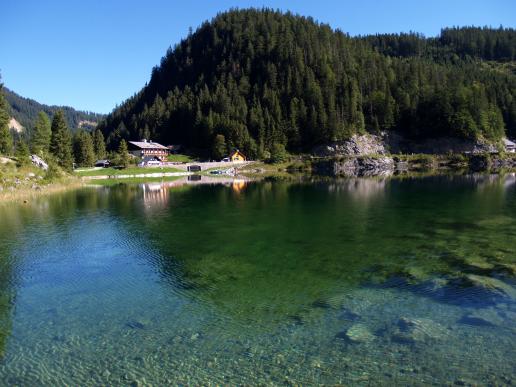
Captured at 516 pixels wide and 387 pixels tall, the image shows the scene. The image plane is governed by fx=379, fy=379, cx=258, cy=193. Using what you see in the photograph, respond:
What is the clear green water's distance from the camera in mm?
13742

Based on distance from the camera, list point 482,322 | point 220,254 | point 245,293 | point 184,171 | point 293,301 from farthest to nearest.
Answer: point 184,171
point 220,254
point 245,293
point 293,301
point 482,322

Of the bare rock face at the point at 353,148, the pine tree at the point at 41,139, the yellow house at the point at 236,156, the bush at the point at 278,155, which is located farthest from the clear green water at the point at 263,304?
the bare rock face at the point at 353,148

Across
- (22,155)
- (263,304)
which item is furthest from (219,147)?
(263,304)

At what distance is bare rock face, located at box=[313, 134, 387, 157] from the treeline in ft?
294

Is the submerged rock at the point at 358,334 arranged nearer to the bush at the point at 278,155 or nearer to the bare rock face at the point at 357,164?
the bare rock face at the point at 357,164

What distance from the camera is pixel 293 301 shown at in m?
19.7

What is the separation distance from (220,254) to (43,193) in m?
63.2

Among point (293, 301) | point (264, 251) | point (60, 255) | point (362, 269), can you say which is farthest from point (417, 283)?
point (60, 255)

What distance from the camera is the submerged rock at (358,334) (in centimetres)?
1530

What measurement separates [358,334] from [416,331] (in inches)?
96.8

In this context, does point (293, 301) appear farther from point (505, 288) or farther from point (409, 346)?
point (505, 288)

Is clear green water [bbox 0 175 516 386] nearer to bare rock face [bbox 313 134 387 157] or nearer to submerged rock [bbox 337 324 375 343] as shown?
submerged rock [bbox 337 324 375 343]

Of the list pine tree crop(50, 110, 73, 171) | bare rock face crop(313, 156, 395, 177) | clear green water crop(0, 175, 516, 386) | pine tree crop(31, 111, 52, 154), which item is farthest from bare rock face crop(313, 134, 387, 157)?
clear green water crop(0, 175, 516, 386)

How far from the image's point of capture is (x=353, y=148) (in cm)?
17900
